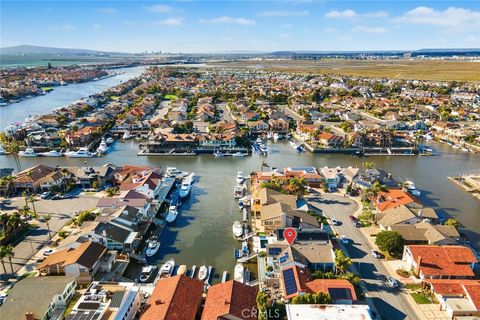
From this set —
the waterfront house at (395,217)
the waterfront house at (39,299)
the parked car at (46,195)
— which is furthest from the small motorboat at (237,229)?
the parked car at (46,195)

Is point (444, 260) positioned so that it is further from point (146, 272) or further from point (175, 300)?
point (146, 272)

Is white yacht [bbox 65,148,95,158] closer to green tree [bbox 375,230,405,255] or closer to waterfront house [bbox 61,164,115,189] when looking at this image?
waterfront house [bbox 61,164,115,189]

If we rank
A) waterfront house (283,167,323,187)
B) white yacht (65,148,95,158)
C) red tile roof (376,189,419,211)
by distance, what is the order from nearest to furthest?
red tile roof (376,189,419,211) → waterfront house (283,167,323,187) → white yacht (65,148,95,158)

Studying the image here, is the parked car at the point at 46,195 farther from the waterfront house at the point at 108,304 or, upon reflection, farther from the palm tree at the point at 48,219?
the waterfront house at the point at 108,304

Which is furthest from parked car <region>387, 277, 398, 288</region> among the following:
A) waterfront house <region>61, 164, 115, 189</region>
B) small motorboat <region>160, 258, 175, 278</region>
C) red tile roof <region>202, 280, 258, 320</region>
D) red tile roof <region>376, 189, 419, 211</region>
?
waterfront house <region>61, 164, 115, 189</region>

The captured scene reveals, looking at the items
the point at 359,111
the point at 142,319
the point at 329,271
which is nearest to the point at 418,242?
the point at 329,271

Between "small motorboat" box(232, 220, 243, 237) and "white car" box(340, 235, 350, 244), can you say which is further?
"small motorboat" box(232, 220, 243, 237)
